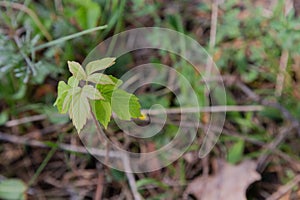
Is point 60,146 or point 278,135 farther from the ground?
point 278,135

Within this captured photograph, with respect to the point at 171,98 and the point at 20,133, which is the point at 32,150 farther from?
the point at 171,98

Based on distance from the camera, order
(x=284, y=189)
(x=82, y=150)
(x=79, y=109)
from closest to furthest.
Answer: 1. (x=79, y=109)
2. (x=284, y=189)
3. (x=82, y=150)

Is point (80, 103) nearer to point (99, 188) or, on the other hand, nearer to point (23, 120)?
point (99, 188)

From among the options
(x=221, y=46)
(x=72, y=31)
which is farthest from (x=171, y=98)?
(x=72, y=31)

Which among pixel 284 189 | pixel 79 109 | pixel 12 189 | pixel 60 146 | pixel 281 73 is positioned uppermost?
pixel 281 73

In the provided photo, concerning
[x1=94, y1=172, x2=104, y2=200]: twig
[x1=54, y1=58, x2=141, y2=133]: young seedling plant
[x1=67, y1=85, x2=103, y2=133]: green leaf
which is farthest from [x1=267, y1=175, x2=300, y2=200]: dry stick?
[x1=67, y1=85, x2=103, y2=133]: green leaf

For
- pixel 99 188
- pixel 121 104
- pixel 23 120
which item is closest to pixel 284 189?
pixel 99 188

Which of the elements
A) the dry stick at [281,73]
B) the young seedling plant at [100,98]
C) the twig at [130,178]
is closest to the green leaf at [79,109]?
the young seedling plant at [100,98]

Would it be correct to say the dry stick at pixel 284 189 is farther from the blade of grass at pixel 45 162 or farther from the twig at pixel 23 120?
the twig at pixel 23 120
